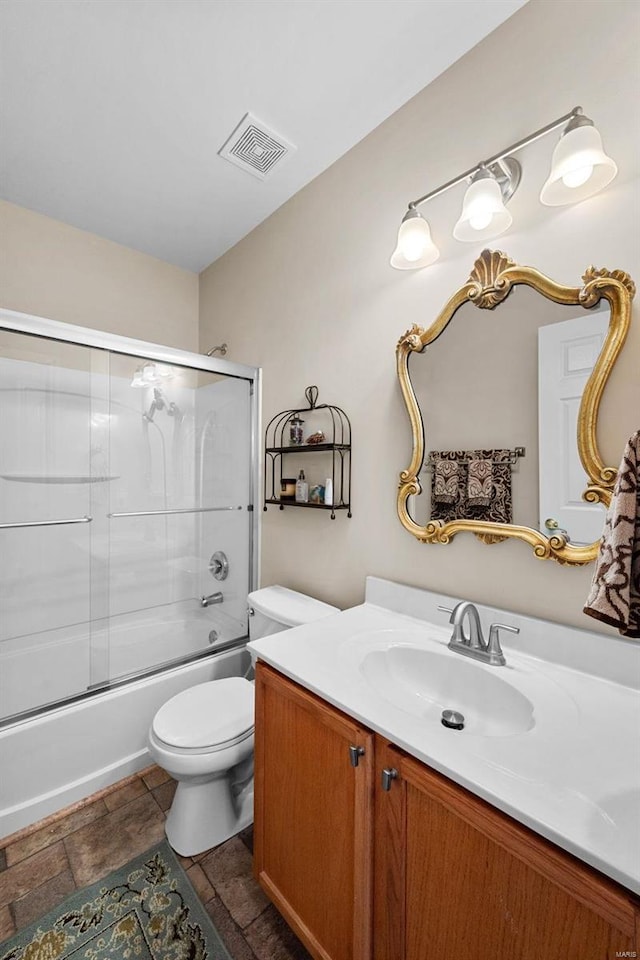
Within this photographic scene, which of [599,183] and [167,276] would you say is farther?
[167,276]

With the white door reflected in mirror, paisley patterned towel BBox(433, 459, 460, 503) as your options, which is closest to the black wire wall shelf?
paisley patterned towel BBox(433, 459, 460, 503)

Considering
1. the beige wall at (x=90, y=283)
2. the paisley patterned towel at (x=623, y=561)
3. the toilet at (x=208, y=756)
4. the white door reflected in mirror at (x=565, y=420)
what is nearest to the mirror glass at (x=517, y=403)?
the white door reflected in mirror at (x=565, y=420)

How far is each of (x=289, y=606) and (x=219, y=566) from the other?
722mm

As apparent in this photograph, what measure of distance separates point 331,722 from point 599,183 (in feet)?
4.75

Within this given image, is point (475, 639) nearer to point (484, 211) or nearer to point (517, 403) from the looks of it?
point (517, 403)

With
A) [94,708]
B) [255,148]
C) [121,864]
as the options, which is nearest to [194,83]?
[255,148]

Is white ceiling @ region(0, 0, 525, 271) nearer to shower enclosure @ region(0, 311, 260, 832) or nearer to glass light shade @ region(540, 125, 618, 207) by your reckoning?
glass light shade @ region(540, 125, 618, 207)

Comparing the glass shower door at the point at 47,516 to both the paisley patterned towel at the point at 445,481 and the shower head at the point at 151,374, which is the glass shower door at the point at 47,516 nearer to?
the shower head at the point at 151,374

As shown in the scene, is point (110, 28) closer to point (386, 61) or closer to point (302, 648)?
point (386, 61)

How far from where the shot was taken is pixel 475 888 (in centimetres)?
69

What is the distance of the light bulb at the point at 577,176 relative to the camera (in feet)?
3.28

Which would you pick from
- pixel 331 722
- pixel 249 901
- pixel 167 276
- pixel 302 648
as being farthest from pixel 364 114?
pixel 249 901

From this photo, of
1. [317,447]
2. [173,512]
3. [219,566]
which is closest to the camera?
[317,447]

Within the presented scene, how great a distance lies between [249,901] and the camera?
4.07ft
